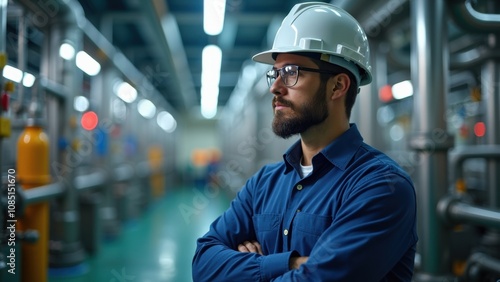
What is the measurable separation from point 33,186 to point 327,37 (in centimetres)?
261

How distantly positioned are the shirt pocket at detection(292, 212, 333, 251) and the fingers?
195mm

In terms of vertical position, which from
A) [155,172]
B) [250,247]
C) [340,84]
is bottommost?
[155,172]

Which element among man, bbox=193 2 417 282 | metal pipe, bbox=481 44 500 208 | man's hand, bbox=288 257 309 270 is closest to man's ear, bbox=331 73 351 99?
man, bbox=193 2 417 282

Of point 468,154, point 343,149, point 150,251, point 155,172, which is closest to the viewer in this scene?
point 343,149

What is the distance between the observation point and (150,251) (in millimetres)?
4992

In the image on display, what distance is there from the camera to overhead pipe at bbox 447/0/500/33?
2439 millimetres

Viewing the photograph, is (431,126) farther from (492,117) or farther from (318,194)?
(492,117)

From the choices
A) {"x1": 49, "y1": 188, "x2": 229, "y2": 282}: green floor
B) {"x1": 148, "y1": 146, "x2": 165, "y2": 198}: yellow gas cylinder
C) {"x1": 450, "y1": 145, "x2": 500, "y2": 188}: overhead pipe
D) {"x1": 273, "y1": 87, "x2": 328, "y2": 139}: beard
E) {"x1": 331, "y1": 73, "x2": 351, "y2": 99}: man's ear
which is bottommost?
{"x1": 49, "y1": 188, "x2": 229, "y2": 282}: green floor

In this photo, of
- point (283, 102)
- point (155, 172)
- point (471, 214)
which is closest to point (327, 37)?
point (283, 102)

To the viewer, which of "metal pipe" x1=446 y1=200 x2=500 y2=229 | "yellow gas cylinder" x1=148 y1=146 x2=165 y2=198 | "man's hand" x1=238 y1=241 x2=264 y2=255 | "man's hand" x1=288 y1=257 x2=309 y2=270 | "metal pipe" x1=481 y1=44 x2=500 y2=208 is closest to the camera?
"man's hand" x1=288 y1=257 x2=309 y2=270

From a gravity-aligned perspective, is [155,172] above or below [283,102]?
below

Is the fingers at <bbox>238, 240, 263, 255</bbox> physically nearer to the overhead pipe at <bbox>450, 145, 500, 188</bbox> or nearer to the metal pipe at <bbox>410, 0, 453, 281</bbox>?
the metal pipe at <bbox>410, 0, 453, 281</bbox>

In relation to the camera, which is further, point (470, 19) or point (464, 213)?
point (470, 19)

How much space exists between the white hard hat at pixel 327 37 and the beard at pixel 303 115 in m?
0.16
